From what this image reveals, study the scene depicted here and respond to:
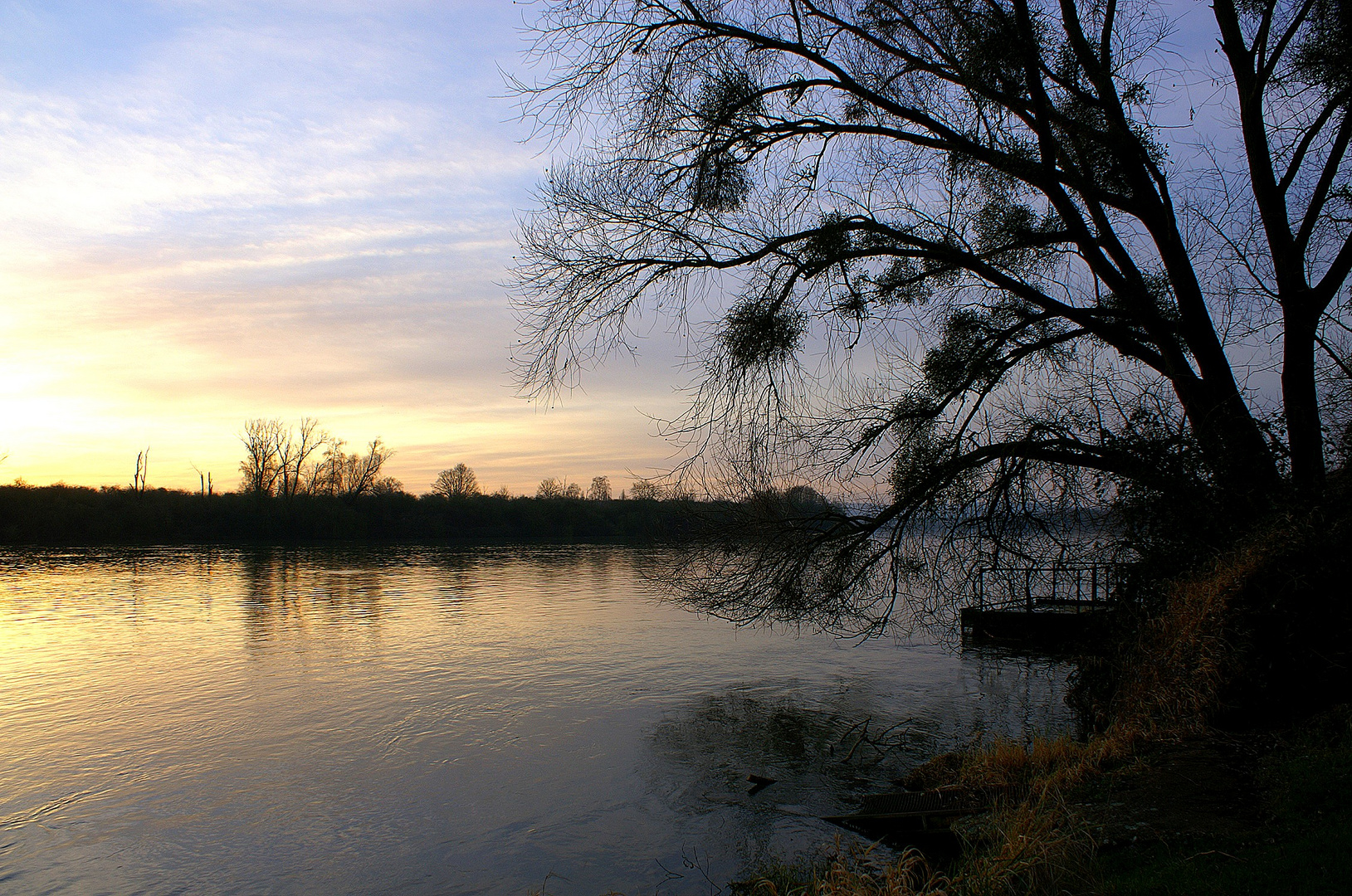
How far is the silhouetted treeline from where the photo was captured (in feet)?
196

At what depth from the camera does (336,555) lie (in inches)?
2078

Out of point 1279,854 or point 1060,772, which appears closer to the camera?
point 1279,854

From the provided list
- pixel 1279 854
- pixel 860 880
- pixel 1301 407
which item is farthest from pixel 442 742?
pixel 1301 407

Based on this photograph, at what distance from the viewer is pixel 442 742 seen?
Result: 39.8 feet

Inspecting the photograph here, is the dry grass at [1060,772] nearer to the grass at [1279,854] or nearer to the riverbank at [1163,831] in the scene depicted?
the riverbank at [1163,831]

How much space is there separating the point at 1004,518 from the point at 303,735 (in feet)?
33.8

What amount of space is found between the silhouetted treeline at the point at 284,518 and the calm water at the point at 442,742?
1334 inches

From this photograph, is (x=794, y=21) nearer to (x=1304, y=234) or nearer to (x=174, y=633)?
(x=1304, y=234)

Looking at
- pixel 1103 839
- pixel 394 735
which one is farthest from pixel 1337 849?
pixel 394 735

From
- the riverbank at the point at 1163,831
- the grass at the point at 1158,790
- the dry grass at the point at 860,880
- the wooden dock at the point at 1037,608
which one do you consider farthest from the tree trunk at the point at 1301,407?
the dry grass at the point at 860,880

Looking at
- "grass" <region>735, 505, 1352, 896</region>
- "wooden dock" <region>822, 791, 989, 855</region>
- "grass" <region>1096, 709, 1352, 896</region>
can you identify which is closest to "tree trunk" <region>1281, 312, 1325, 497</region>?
"grass" <region>735, 505, 1352, 896</region>

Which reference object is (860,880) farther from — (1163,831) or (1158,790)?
(1158,790)

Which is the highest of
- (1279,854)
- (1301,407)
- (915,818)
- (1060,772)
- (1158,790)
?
(1301,407)

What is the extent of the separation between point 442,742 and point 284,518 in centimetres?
6415
